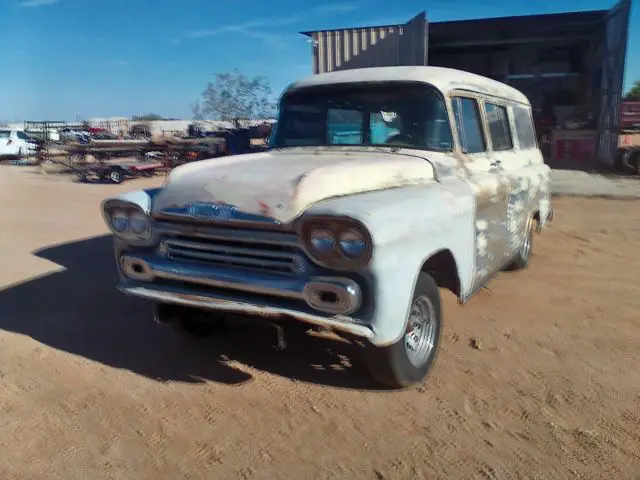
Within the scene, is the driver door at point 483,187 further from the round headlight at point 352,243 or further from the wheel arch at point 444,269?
the round headlight at point 352,243

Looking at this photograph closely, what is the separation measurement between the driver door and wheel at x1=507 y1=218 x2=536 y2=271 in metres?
1.03

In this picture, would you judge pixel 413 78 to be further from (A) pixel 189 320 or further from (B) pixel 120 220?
(A) pixel 189 320

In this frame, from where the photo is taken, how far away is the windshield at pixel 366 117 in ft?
12.9

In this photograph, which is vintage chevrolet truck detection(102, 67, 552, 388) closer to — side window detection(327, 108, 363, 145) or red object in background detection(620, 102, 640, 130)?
side window detection(327, 108, 363, 145)

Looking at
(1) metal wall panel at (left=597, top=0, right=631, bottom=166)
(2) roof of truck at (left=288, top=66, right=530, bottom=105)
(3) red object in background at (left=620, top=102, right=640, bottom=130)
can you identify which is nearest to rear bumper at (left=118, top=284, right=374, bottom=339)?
(2) roof of truck at (left=288, top=66, right=530, bottom=105)

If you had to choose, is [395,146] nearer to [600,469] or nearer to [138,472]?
[600,469]

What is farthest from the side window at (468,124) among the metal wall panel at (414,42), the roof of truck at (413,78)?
the metal wall panel at (414,42)

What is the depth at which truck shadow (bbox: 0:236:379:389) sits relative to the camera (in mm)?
3570

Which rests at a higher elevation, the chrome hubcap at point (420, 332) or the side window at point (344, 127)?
the side window at point (344, 127)

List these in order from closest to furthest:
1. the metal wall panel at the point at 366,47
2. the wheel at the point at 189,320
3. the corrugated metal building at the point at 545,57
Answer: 1. the wheel at the point at 189,320
2. the corrugated metal building at the point at 545,57
3. the metal wall panel at the point at 366,47

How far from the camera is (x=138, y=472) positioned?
259cm

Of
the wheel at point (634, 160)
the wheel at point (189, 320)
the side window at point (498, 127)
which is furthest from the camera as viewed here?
the wheel at point (634, 160)

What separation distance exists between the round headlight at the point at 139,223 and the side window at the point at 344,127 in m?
1.61

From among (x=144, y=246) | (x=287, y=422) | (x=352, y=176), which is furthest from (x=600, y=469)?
(x=144, y=246)
